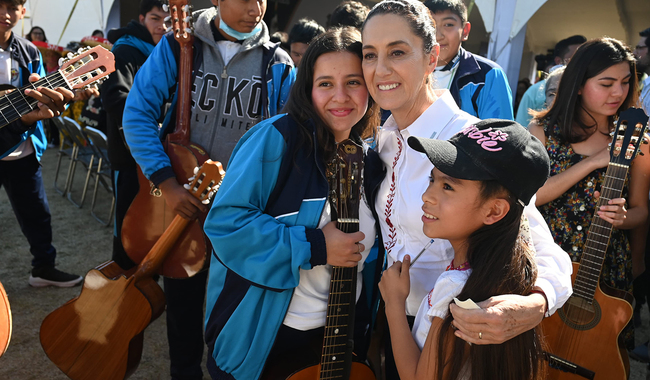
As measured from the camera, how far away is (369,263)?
72.7 inches

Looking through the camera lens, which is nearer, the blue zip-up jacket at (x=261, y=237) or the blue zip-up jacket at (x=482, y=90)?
the blue zip-up jacket at (x=261, y=237)

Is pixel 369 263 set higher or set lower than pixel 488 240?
lower

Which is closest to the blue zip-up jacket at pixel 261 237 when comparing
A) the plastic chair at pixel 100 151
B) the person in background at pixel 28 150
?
the person in background at pixel 28 150

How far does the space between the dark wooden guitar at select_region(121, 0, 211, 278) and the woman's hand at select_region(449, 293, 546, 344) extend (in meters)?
1.42

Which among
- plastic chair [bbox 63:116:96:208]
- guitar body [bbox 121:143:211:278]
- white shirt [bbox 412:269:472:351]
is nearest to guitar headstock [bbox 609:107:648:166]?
white shirt [bbox 412:269:472:351]

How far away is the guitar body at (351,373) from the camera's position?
1.53 metres

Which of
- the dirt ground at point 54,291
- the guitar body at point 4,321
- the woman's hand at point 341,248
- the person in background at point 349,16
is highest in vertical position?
→ the person in background at point 349,16

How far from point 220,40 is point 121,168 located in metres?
1.04

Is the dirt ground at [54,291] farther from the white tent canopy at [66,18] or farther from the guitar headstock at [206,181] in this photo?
the white tent canopy at [66,18]

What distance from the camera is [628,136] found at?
6.50 feet

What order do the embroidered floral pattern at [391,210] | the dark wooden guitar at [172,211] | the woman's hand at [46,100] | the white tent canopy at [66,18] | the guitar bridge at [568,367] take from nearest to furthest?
1. the embroidered floral pattern at [391,210]
2. the guitar bridge at [568,367]
3. the dark wooden guitar at [172,211]
4. the woman's hand at [46,100]
5. the white tent canopy at [66,18]

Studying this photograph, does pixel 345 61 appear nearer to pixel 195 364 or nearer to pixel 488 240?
pixel 488 240

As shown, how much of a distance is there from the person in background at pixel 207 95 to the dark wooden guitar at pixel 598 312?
1.62 m

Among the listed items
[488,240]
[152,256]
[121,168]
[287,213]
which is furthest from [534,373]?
[121,168]
